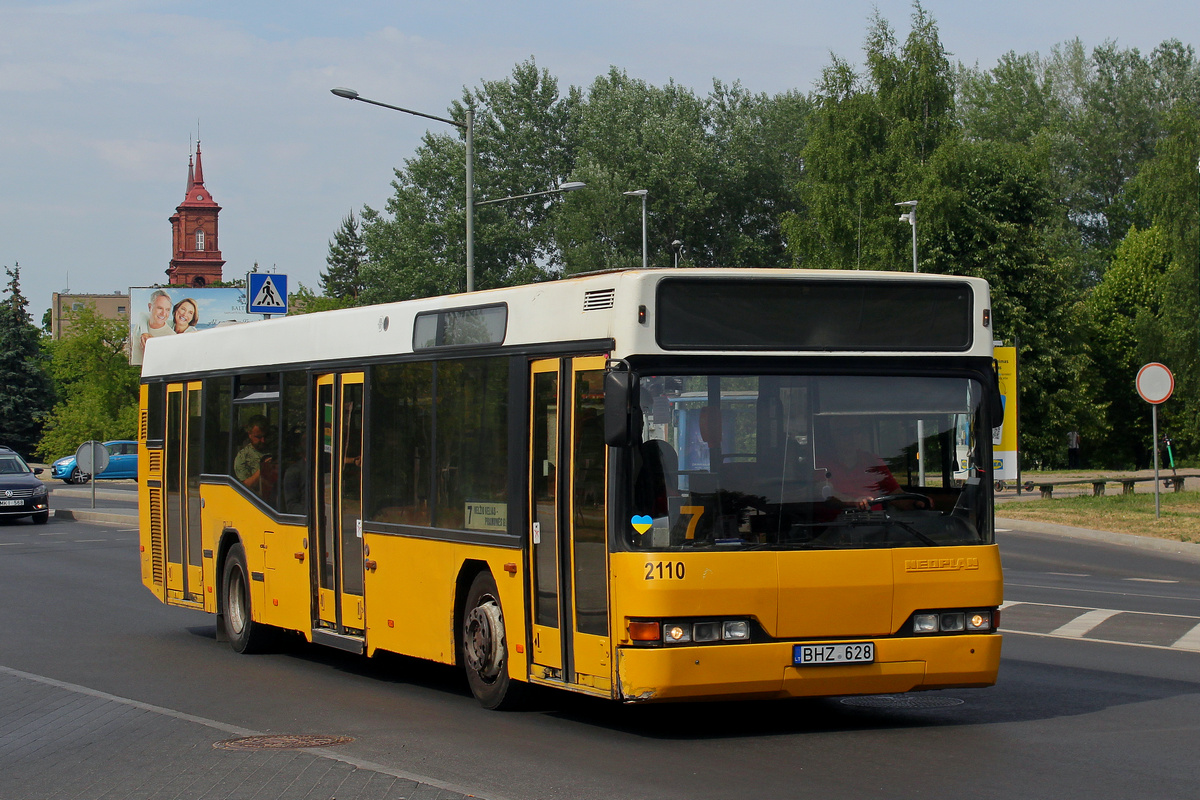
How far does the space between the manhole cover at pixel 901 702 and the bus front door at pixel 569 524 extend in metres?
2.22

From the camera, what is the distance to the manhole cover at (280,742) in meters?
8.34

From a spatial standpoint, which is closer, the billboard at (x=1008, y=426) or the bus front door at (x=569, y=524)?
the bus front door at (x=569, y=524)

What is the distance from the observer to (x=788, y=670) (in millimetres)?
8352

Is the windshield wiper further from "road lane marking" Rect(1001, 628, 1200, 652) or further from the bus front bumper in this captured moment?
"road lane marking" Rect(1001, 628, 1200, 652)

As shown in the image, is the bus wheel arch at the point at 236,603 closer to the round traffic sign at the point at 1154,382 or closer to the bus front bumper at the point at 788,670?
the bus front bumper at the point at 788,670

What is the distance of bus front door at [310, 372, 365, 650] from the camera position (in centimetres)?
1149

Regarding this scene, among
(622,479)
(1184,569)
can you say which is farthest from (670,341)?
(1184,569)

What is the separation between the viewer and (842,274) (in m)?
8.87

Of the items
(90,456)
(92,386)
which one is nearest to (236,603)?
(90,456)

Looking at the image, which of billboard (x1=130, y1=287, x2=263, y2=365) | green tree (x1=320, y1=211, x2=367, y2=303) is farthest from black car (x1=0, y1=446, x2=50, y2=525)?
green tree (x1=320, y1=211, x2=367, y2=303)

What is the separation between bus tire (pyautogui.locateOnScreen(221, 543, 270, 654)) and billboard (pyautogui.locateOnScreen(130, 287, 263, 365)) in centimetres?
6510

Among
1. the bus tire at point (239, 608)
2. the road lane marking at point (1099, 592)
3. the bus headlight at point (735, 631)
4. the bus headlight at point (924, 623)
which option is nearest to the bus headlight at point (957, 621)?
the bus headlight at point (924, 623)

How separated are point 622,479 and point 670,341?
821 millimetres

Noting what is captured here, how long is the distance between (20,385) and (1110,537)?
230 feet
